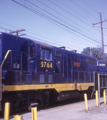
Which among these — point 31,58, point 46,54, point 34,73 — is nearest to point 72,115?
point 34,73

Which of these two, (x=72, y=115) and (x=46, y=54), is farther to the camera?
(x=46, y=54)

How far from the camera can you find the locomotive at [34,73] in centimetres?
802

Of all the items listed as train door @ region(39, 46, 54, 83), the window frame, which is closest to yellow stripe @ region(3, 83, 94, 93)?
train door @ region(39, 46, 54, 83)

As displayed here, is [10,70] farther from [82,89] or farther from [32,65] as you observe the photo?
[82,89]

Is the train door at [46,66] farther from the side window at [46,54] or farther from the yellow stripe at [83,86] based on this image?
the yellow stripe at [83,86]

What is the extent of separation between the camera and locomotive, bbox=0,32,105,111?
316 inches

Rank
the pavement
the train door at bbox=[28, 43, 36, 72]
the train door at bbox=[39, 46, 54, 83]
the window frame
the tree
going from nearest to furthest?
the pavement → the train door at bbox=[28, 43, 36, 72] → the train door at bbox=[39, 46, 54, 83] → the window frame → the tree

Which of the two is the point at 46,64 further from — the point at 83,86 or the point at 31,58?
the point at 83,86

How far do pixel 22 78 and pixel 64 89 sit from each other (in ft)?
12.2

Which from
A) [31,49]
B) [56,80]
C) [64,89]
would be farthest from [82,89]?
[31,49]

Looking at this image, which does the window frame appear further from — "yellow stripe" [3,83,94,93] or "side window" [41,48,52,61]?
"yellow stripe" [3,83,94,93]

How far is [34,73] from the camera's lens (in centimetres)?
932

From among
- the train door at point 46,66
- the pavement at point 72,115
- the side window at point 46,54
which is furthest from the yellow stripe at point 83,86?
the pavement at point 72,115

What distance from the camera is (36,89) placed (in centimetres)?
912
